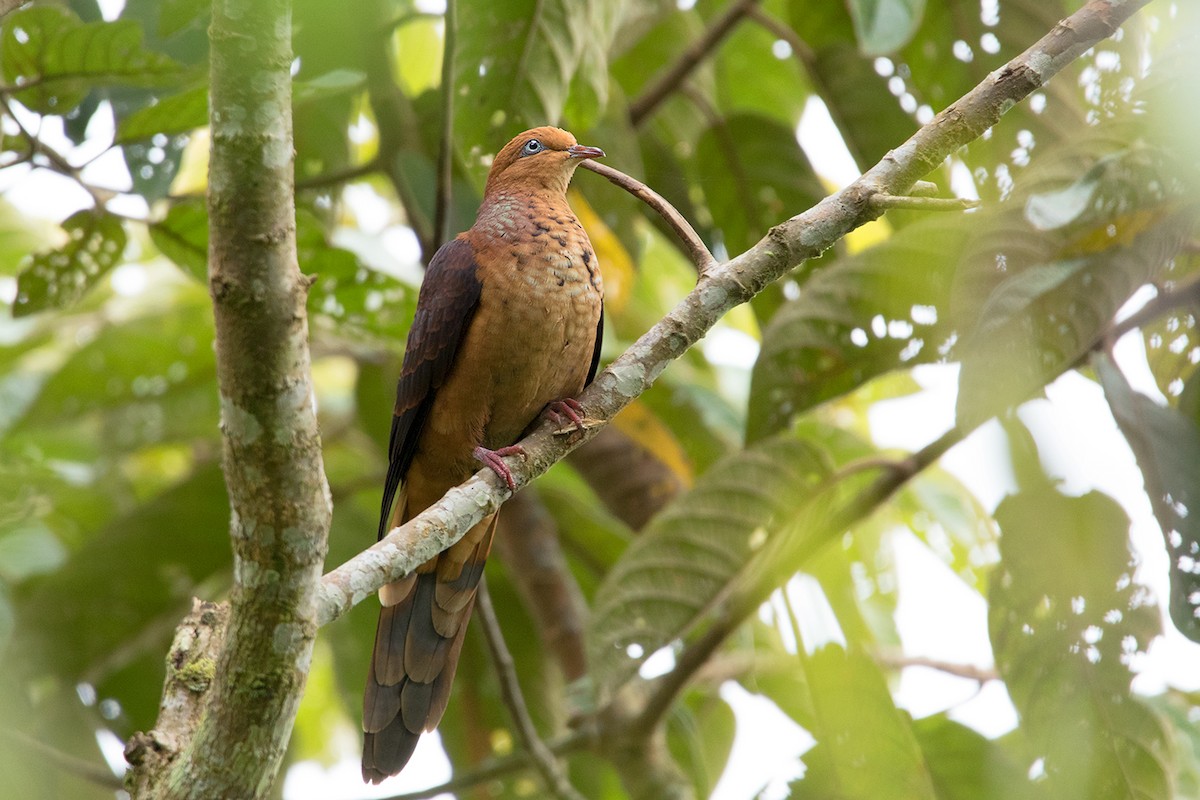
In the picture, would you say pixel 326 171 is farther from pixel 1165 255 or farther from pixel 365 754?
pixel 1165 255

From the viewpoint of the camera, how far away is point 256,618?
85.9 inches

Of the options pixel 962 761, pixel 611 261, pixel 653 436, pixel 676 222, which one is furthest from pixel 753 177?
pixel 962 761

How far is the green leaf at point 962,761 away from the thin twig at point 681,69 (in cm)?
291

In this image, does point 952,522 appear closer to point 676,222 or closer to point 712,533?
point 712,533

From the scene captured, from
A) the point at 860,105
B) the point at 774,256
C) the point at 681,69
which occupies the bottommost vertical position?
the point at 774,256

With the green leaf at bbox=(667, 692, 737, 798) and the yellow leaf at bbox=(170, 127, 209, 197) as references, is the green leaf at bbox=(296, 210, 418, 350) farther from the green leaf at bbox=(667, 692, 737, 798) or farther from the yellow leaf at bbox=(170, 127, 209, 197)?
the yellow leaf at bbox=(170, 127, 209, 197)

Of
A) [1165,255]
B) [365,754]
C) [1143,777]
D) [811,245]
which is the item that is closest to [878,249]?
[1165,255]

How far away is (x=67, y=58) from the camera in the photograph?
3410 mm

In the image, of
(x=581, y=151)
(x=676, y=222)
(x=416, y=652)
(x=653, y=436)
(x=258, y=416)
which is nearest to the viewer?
(x=258, y=416)

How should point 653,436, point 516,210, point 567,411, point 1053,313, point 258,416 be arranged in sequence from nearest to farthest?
point 258,416 < point 567,411 < point 1053,313 < point 516,210 < point 653,436

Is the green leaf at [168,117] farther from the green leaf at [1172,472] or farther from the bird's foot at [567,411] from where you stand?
the green leaf at [1172,472]

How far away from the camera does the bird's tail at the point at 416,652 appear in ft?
11.7

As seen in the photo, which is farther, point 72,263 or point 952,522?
point 952,522

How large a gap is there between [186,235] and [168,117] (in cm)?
48
